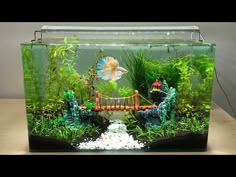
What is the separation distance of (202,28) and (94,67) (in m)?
0.82

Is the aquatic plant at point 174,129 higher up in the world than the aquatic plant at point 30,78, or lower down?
lower down

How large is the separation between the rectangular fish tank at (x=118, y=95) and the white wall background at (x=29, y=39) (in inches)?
24.1

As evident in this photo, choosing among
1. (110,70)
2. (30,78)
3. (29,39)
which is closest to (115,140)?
(110,70)

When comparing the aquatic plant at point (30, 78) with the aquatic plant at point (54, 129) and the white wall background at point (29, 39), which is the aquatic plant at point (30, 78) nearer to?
the aquatic plant at point (54, 129)

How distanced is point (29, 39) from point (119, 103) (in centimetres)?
78

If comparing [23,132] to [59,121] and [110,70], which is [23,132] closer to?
[59,121]

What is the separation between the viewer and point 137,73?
0.94 m

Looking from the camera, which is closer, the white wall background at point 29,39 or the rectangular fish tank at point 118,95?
the rectangular fish tank at point 118,95

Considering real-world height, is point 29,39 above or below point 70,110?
above

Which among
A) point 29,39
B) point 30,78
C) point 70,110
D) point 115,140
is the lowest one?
point 115,140

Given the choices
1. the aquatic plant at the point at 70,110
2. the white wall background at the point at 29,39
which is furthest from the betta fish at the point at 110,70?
the white wall background at the point at 29,39

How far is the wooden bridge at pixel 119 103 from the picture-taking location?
3.08 feet

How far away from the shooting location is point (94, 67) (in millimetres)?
917
